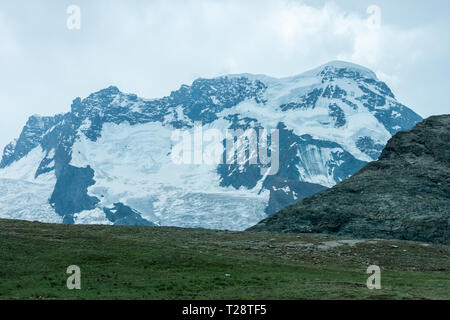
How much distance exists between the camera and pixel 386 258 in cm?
6091

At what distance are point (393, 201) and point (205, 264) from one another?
49773 mm

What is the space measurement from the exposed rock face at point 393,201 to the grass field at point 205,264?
17.3 metres

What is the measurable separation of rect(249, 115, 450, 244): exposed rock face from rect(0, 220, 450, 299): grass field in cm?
1735

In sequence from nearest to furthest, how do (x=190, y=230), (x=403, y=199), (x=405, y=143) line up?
(x=190, y=230)
(x=403, y=199)
(x=405, y=143)

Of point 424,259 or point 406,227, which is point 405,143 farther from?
point 424,259

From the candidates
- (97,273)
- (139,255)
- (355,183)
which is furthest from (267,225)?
(97,273)

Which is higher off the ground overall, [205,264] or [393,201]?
[393,201]

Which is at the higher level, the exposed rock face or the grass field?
the exposed rock face

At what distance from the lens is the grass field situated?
130 feet

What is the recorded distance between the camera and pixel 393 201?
9369 cm

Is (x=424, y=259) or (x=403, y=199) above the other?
(x=403, y=199)

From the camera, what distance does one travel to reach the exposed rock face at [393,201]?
86875mm
